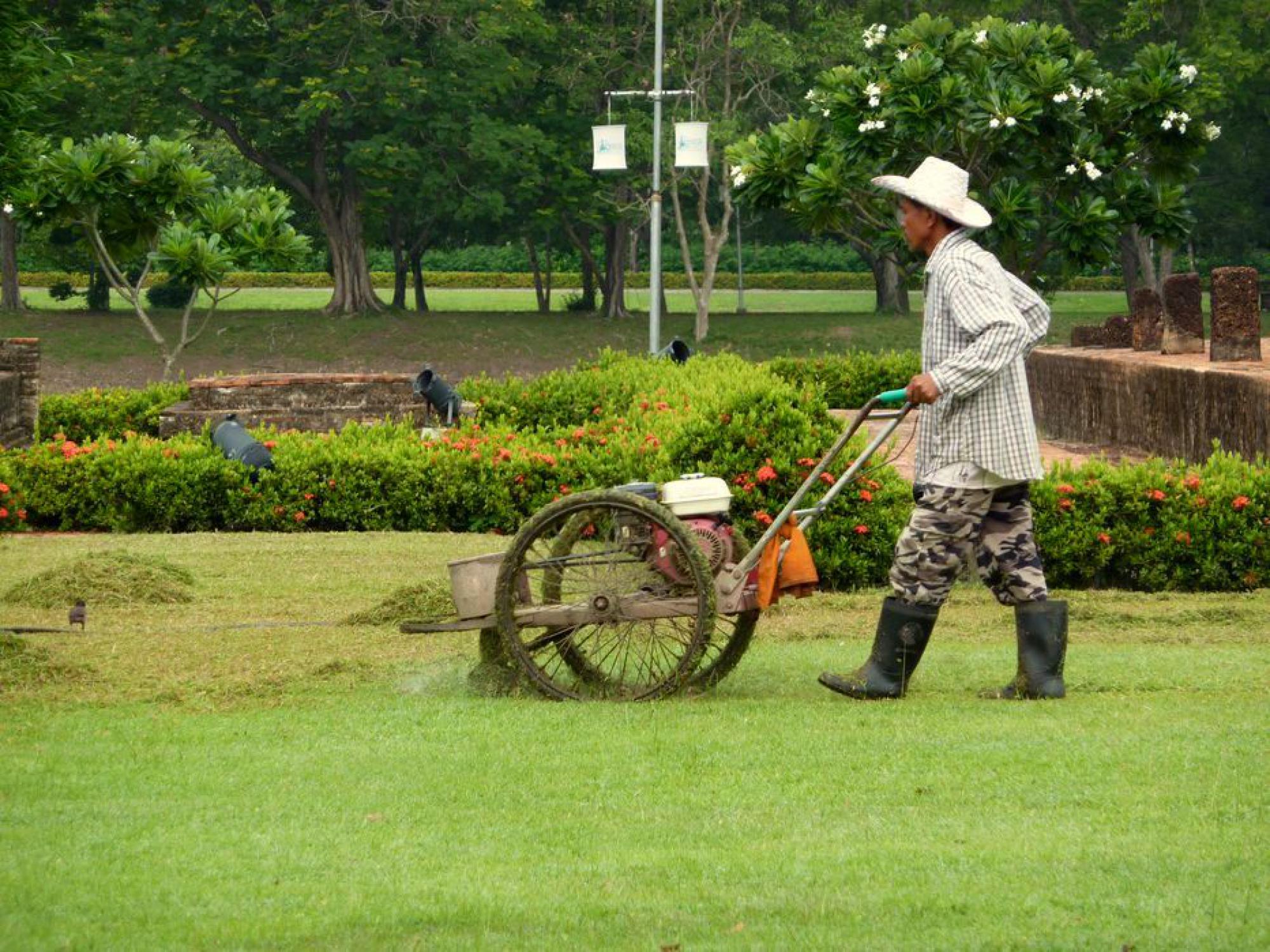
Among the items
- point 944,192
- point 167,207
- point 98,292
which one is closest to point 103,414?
point 167,207

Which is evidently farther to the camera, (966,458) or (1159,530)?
(1159,530)

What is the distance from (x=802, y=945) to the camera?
159 inches

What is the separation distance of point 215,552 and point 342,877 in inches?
314

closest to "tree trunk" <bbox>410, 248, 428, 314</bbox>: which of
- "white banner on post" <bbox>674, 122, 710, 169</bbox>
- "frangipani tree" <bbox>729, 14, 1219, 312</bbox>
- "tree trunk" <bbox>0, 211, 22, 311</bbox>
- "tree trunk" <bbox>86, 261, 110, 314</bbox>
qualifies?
"tree trunk" <bbox>86, 261, 110, 314</bbox>

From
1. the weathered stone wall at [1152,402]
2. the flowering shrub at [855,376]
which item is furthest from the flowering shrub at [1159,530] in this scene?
the flowering shrub at [855,376]

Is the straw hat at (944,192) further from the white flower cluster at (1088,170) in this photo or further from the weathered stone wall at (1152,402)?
the white flower cluster at (1088,170)

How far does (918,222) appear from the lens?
23.2 ft

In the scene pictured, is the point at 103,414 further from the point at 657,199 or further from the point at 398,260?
the point at 398,260

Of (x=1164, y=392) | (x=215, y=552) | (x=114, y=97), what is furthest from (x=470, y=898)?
(x=114, y=97)

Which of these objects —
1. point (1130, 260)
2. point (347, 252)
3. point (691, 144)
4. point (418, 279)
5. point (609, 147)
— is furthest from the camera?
point (418, 279)

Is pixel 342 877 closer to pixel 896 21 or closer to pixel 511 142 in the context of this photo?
pixel 511 142

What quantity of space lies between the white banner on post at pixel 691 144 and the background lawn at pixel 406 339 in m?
5.81

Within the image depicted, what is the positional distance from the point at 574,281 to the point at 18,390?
54.8 meters

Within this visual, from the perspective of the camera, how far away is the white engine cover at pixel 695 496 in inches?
277
